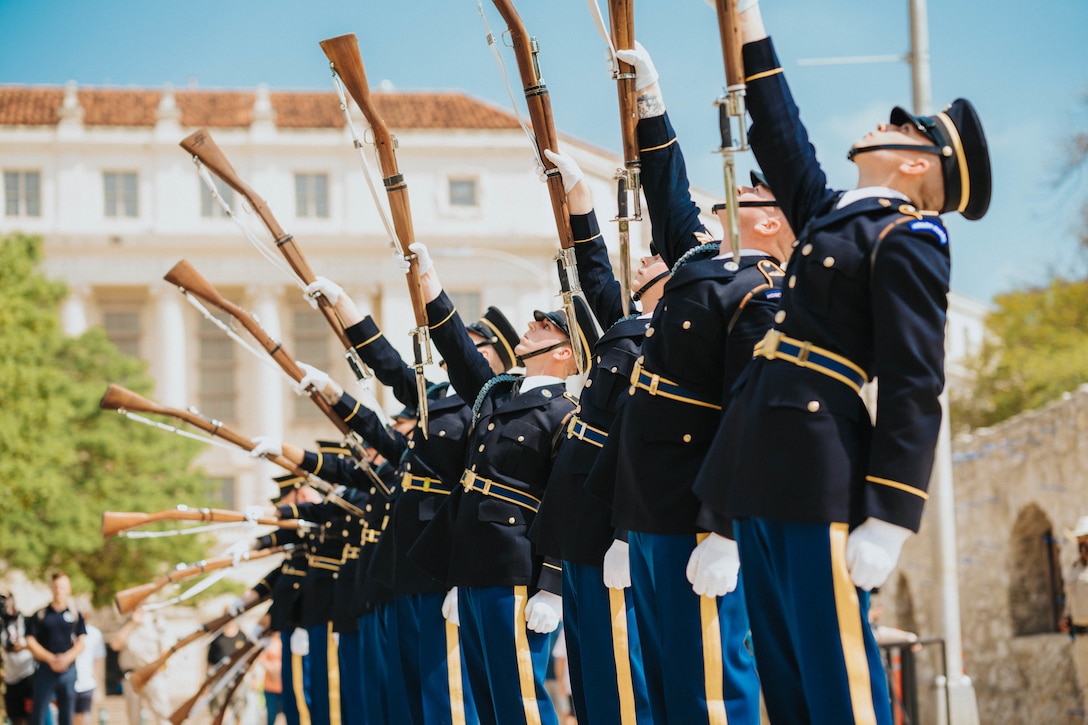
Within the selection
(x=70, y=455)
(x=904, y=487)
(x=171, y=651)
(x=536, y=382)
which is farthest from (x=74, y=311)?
(x=904, y=487)

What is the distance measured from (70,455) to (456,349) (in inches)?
911

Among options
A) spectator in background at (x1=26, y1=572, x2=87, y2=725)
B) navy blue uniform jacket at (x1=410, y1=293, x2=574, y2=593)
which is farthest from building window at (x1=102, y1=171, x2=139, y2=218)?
navy blue uniform jacket at (x1=410, y1=293, x2=574, y2=593)

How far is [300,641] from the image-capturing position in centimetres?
1127

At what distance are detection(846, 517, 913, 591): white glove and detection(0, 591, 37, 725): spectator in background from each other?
44.1 ft

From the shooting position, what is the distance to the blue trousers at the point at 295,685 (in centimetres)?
1171

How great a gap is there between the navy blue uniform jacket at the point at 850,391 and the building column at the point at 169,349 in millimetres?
47156

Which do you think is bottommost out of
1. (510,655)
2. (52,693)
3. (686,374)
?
(52,693)

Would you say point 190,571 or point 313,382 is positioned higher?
point 313,382

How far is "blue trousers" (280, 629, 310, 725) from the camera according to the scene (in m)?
11.7

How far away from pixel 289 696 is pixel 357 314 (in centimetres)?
543

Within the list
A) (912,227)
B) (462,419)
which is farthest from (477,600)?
(912,227)

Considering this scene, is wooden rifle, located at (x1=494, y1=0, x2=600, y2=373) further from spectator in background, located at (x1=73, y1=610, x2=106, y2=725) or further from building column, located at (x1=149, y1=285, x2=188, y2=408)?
building column, located at (x1=149, y1=285, x2=188, y2=408)

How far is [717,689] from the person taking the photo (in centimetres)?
437

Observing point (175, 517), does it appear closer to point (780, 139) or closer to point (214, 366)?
point (780, 139)
